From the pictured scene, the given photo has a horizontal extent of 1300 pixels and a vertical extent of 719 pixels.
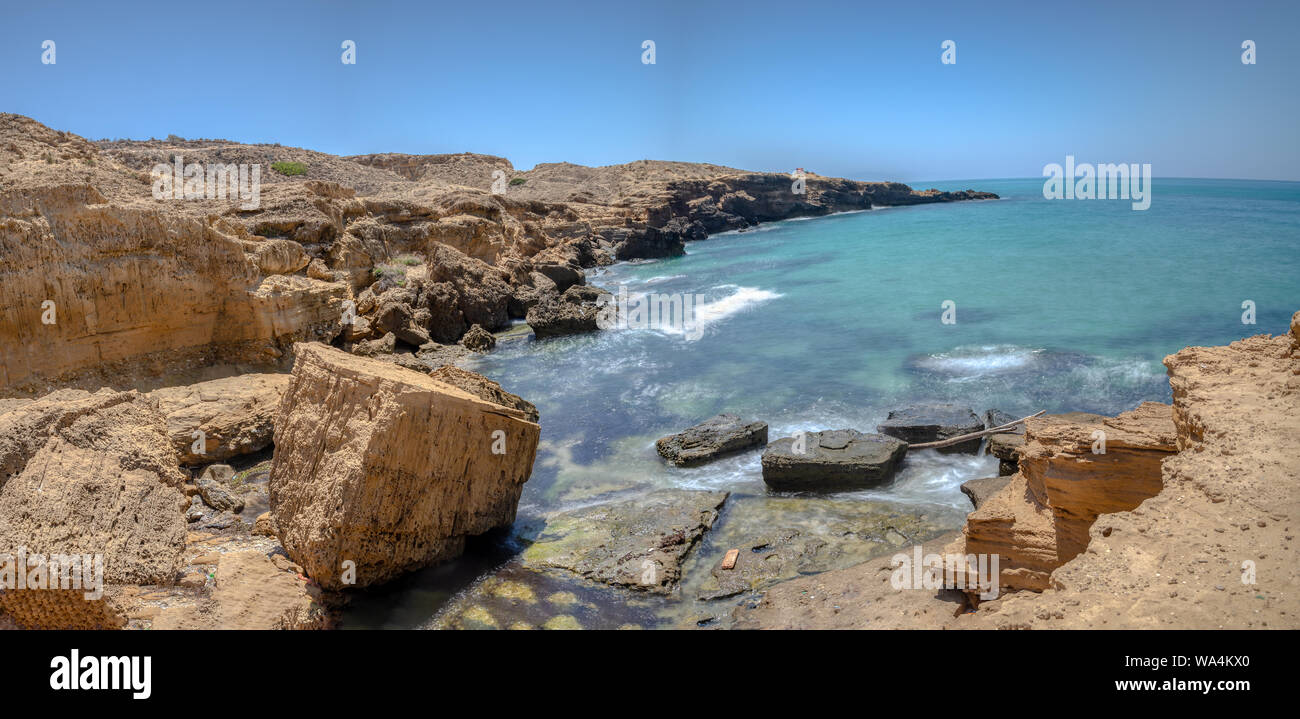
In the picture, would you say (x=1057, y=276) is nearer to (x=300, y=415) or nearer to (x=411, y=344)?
(x=411, y=344)

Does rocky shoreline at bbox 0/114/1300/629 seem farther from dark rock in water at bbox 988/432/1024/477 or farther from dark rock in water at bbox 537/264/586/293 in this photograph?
dark rock in water at bbox 537/264/586/293

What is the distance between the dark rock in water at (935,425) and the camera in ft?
46.2

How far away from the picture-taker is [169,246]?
11.6 meters

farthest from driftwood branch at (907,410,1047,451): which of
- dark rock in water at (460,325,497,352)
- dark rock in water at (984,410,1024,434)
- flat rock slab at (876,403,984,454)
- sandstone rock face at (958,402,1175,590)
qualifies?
dark rock in water at (460,325,497,352)

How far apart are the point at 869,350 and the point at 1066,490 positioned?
687 inches

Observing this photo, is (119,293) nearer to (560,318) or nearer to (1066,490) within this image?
(1066,490)

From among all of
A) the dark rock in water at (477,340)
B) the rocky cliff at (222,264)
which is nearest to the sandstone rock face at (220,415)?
the rocky cliff at (222,264)

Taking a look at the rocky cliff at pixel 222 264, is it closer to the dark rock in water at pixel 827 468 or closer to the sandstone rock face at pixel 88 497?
the sandstone rock face at pixel 88 497

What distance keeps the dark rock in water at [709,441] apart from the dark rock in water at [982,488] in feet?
14.1

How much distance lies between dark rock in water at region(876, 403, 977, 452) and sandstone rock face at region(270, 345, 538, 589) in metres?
8.61

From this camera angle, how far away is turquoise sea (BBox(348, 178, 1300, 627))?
13328mm

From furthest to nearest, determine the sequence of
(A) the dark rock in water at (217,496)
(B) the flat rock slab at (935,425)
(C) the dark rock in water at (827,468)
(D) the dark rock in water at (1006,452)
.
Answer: (B) the flat rock slab at (935,425) < (C) the dark rock in water at (827,468) < (D) the dark rock in water at (1006,452) < (A) the dark rock in water at (217,496)

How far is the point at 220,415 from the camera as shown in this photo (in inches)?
432
